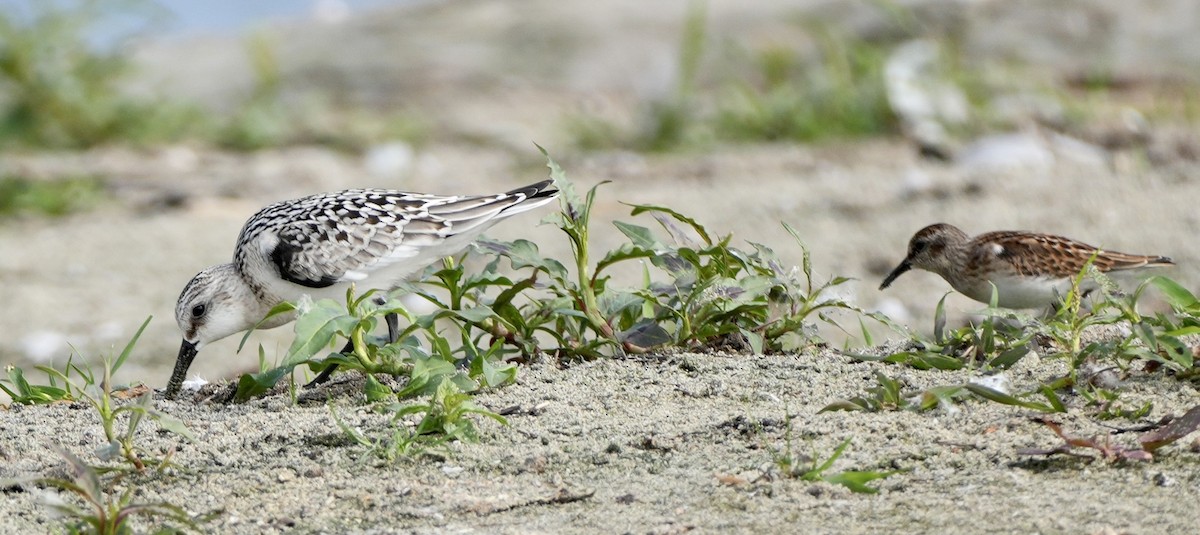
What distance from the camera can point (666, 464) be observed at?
3.30 metres

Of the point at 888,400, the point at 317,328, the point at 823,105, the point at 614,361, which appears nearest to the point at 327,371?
the point at 317,328

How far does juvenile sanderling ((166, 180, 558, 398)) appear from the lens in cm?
478

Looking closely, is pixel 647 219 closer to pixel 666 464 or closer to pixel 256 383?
pixel 256 383

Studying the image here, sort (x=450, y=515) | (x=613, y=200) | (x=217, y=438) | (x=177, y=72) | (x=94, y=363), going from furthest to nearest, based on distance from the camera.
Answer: (x=177, y=72) → (x=613, y=200) → (x=94, y=363) → (x=217, y=438) → (x=450, y=515)

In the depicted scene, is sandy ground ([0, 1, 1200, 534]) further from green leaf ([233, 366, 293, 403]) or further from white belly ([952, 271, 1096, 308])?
white belly ([952, 271, 1096, 308])

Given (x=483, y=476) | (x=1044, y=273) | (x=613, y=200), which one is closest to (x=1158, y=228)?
(x=1044, y=273)

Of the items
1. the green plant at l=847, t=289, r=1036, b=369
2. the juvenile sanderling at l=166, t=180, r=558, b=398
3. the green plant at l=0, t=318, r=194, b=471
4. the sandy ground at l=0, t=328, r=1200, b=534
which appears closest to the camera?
the sandy ground at l=0, t=328, r=1200, b=534

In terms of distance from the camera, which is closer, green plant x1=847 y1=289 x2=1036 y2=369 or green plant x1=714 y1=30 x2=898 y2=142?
green plant x1=847 y1=289 x2=1036 y2=369

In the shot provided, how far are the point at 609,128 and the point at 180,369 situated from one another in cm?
536

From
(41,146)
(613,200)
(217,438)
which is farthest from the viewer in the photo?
(41,146)

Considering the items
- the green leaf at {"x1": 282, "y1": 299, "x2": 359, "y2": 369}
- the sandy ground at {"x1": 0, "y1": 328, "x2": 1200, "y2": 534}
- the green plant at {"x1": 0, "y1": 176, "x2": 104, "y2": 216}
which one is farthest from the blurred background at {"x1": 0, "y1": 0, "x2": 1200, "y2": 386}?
the green leaf at {"x1": 282, "y1": 299, "x2": 359, "y2": 369}

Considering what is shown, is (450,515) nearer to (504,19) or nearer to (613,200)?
(613,200)

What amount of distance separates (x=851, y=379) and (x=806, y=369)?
126 mm

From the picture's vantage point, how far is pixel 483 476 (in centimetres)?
329
